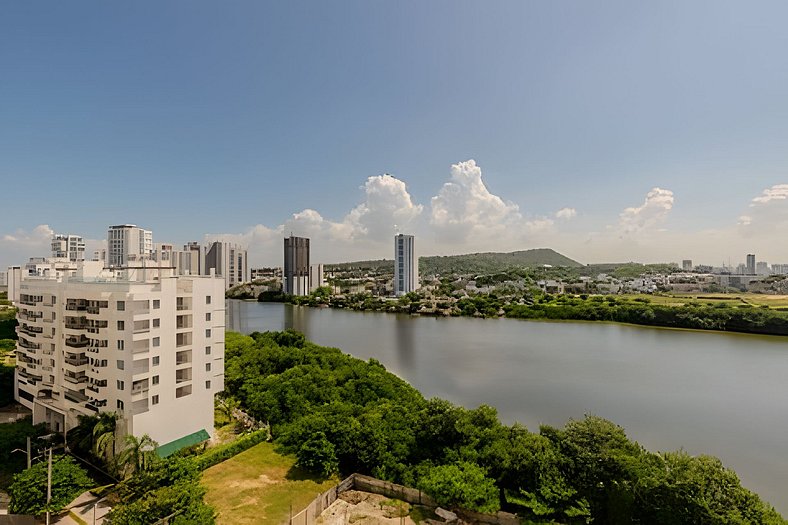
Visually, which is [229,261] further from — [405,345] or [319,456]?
[319,456]

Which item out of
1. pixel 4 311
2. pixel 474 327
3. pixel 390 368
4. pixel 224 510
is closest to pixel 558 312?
pixel 474 327

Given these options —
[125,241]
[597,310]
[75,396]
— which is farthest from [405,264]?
[75,396]

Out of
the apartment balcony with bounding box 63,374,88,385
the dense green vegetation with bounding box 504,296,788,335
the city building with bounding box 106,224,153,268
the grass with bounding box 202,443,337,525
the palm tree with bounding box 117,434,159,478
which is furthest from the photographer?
the dense green vegetation with bounding box 504,296,788,335

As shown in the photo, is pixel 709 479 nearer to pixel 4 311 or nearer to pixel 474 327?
pixel 474 327

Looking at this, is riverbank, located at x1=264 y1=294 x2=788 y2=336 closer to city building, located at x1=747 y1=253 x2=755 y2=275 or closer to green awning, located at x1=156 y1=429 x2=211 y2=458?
green awning, located at x1=156 y1=429 x2=211 y2=458

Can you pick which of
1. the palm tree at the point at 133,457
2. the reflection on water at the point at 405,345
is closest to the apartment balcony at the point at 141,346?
the palm tree at the point at 133,457

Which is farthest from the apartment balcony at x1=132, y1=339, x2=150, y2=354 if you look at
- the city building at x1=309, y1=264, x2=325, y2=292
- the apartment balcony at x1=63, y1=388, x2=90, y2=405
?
the city building at x1=309, y1=264, x2=325, y2=292

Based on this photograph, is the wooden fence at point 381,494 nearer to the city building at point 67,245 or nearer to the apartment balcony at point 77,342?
the apartment balcony at point 77,342
